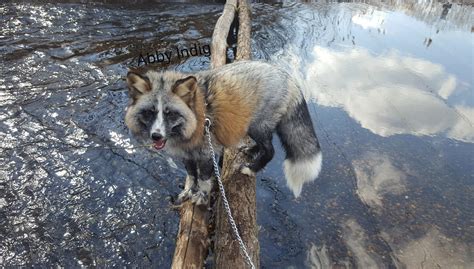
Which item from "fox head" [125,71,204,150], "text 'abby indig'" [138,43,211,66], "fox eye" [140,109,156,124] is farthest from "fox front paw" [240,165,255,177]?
"text 'abby indig'" [138,43,211,66]

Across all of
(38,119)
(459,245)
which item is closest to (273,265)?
(459,245)

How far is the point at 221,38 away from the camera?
30.8 feet

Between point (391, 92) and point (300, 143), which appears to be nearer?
point (300, 143)

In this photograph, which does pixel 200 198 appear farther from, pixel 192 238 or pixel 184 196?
pixel 192 238

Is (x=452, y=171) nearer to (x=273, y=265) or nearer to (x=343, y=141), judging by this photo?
(x=343, y=141)

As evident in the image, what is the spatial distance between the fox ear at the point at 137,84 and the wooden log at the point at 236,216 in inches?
72.2

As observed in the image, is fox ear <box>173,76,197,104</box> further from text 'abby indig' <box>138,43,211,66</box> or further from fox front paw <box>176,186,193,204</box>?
text 'abby indig' <box>138,43,211,66</box>

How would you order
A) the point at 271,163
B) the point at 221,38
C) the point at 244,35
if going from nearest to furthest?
the point at 271,163
the point at 221,38
the point at 244,35

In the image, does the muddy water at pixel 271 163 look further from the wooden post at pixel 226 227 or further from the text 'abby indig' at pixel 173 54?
the wooden post at pixel 226 227

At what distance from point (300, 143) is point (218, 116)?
1.30 m

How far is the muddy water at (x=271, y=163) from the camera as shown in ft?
16.2

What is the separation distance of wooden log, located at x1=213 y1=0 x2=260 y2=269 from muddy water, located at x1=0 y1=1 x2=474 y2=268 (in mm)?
699

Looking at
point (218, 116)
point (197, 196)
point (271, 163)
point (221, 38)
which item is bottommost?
point (271, 163)

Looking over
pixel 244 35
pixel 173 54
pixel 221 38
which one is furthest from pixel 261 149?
pixel 173 54
